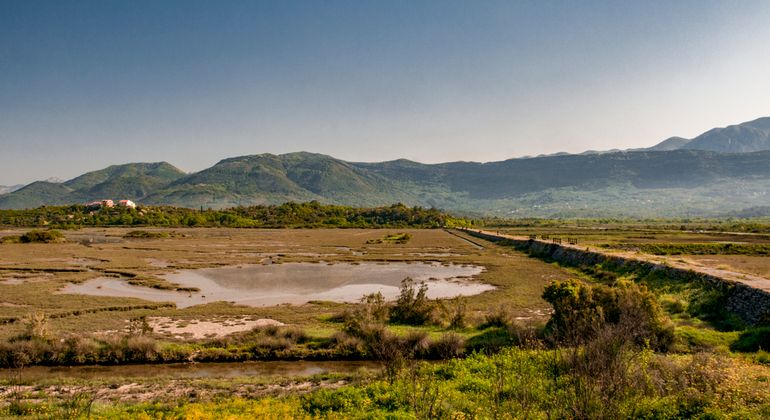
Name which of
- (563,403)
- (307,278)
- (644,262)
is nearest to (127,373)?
(563,403)

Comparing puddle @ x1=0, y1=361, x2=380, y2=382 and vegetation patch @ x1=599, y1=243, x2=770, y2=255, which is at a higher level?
puddle @ x1=0, y1=361, x2=380, y2=382

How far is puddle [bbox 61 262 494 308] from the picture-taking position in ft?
116

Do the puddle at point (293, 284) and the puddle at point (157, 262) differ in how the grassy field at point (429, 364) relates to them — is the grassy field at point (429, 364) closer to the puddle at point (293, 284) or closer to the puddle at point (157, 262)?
the puddle at point (293, 284)

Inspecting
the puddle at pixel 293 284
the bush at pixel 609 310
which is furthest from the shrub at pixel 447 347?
the puddle at pixel 293 284

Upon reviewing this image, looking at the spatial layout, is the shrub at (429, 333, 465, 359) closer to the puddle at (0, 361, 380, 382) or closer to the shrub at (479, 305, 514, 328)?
the puddle at (0, 361, 380, 382)

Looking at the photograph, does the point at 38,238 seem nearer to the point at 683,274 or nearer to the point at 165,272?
the point at 165,272

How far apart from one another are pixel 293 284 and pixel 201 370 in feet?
74.5

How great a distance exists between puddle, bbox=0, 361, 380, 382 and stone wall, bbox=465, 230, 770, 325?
22.6 metres

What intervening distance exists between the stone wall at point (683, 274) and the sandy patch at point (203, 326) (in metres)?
28.5

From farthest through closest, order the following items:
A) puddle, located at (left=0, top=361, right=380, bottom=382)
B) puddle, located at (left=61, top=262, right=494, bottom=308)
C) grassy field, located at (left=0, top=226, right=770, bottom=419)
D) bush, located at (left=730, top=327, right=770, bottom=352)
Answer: puddle, located at (left=61, top=262, right=494, bottom=308), bush, located at (left=730, top=327, right=770, bottom=352), puddle, located at (left=0, top=361, right=380, bottom=382), grassy field, located at (left=0, top=226, right=770, bottom=419)

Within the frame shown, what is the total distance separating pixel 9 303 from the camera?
30844 mm

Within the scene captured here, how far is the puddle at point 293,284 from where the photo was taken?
3544 centimetres

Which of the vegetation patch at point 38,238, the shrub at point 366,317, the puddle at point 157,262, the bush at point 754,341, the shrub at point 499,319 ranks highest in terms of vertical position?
the vegetation patch at point 38,238

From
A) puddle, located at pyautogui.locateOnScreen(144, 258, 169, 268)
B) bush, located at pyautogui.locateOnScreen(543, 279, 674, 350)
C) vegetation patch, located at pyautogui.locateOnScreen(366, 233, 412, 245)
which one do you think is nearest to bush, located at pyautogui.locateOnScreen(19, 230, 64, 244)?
puddle, located at pyautogui.locateOnScreen(144, 258, 169, 268)
